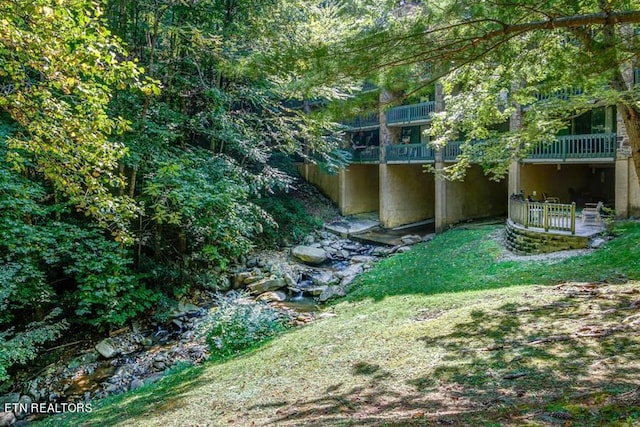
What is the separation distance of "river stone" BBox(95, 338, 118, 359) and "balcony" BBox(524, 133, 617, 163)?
14326 mm

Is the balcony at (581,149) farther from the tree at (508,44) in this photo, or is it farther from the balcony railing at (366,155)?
the balcony railing at (366,155)

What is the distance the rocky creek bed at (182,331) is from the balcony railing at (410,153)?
492 cm

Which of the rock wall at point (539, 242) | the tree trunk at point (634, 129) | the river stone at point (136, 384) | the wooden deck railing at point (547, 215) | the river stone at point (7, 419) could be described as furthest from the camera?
the wooden deck railing at point (547, 215)

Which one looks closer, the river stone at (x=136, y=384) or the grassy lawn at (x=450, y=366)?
the grassy lawn at (x=450, y=366)

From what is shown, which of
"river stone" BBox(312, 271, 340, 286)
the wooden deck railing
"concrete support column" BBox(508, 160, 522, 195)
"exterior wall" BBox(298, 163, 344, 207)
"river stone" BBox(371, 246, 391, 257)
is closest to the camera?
the wooden deck railing

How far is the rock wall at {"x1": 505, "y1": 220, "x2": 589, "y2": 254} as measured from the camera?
11.9m

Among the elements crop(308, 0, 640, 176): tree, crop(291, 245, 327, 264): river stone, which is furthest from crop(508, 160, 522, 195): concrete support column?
crop(308, 0, 640, 176): tree

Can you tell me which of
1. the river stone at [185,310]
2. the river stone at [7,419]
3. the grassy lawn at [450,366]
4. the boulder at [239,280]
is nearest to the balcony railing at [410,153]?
the boulder at [239,280]

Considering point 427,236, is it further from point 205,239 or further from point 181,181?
point 181,181

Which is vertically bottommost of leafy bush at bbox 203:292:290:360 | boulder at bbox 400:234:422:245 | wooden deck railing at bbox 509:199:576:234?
leafy bush at bbox 203:292:290:360

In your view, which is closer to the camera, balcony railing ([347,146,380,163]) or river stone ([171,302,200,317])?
river stone ([171,302,200,317])

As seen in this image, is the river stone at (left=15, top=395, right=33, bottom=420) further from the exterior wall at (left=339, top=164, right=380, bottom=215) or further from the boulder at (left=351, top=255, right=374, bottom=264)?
the exterior wall at (left=339, top=164, right=380, bottom=215)

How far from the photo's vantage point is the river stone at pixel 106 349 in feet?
34.0

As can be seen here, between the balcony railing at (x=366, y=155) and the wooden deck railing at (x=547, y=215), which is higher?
the balcony railing at (x=366, y=155)
